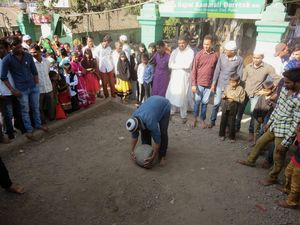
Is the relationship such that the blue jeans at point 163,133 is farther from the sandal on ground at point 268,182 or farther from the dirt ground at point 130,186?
the sandal on ground at point 268,182

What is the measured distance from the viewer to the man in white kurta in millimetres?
5328

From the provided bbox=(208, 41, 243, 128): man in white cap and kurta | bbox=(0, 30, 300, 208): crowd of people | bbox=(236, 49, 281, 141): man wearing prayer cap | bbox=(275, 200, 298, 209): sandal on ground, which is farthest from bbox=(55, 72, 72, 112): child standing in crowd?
bbox=(275, 200, 298, 209): sandal on ground

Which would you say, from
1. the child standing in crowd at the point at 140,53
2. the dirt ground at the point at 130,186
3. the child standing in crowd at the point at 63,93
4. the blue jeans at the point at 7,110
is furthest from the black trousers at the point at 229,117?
the blue jeans at the point at 7,110

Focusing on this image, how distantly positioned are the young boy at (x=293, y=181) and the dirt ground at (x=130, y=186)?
13 centimetres

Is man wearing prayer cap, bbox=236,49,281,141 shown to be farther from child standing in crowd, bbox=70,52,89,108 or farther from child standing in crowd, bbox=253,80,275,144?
child standing in crowd, bbox=70,52,89,108

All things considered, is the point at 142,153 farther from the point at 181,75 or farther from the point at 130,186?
the point at 181,75

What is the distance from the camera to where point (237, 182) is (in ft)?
12.6

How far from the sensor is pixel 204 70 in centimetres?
511

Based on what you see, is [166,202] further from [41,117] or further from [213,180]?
[41,117]

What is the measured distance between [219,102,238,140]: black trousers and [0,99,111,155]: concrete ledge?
3.37 m

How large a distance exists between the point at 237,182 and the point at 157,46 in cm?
376

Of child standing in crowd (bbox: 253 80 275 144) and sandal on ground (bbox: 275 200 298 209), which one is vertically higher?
child standing in crowd (bbox: 253 80 275 144)

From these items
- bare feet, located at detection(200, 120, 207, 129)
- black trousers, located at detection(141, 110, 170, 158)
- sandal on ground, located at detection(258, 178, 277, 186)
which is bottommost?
sandal on ground, located at detection(258, 178, 277, 186)

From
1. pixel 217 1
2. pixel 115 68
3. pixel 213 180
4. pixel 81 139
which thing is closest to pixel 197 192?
pixel 213 180
